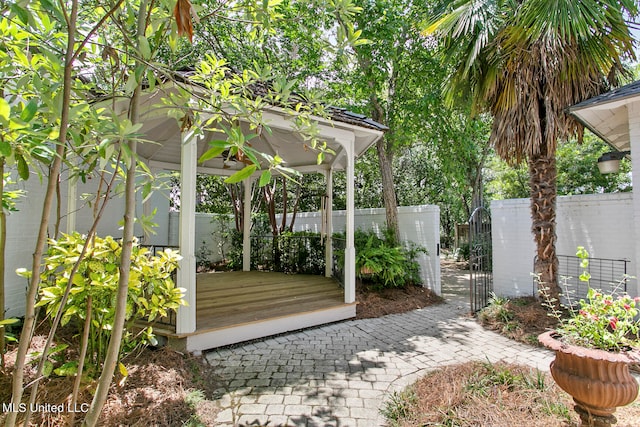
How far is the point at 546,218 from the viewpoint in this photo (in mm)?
5270

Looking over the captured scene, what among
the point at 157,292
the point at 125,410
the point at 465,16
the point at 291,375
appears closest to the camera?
the point at 125,410

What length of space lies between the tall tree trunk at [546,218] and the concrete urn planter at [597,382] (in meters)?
3.32

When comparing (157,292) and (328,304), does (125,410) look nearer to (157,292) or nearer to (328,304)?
(157,292)

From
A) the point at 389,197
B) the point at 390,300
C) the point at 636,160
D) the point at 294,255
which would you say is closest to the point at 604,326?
the point at 636,160

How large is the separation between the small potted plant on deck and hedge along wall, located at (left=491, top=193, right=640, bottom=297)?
298 cm

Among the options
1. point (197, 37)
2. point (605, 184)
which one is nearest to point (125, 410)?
point (197, 37)

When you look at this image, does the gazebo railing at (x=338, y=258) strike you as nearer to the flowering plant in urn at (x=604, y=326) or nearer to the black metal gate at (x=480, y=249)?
the black metal gate at (x=480, y=249)

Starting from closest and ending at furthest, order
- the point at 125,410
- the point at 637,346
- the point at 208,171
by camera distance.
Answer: the point at 637,346 < the point at 125,410 < the point at 208,171

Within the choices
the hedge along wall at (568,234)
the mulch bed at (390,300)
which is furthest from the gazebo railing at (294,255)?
the hedge along wall at (568,234)

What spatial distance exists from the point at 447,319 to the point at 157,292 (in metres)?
4.76

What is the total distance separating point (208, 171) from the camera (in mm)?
7961

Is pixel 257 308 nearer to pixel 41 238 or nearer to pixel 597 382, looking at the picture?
pixel 41 238

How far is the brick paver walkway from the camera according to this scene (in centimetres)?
276

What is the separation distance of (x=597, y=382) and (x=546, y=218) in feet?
12.2
